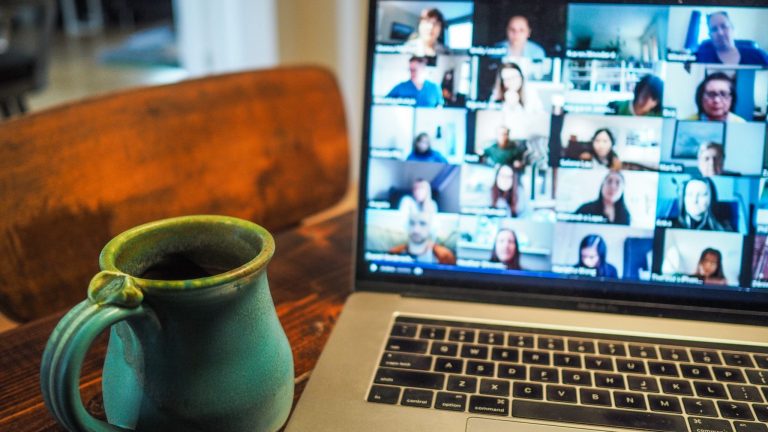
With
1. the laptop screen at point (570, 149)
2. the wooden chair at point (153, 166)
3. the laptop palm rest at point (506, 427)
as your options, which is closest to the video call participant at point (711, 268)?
the laptop screen at point (570, 149)

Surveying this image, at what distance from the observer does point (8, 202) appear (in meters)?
0.75

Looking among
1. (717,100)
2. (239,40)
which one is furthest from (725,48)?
(239,40)

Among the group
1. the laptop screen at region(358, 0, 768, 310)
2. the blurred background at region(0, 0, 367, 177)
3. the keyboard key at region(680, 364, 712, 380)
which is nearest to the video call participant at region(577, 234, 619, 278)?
the laptop screen at region(358, 0, 768, 310)

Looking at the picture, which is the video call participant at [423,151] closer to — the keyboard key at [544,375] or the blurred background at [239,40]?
the keyboard key at [544,375]

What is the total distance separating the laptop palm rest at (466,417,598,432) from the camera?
460mm

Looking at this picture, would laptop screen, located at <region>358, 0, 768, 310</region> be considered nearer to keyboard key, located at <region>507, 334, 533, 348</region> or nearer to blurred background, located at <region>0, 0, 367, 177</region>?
keyboard key, located at <region>507, 334, 533, 348</region>

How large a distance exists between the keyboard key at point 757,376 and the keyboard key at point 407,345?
9.3 inches

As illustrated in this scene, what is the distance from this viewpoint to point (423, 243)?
624mm

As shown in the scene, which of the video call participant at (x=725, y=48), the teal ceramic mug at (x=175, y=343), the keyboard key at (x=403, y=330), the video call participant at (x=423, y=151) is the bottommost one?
the keyboard key at (x=403, y=330)

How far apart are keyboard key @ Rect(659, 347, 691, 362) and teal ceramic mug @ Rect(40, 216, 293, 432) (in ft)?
0.94

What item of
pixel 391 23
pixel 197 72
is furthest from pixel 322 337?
pixel 197 72

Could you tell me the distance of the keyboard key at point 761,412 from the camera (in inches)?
18.2

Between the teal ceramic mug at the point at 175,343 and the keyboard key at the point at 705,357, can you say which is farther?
the keyboard key at the point at 705,357

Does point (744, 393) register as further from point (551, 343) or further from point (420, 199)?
point (420, 199)
